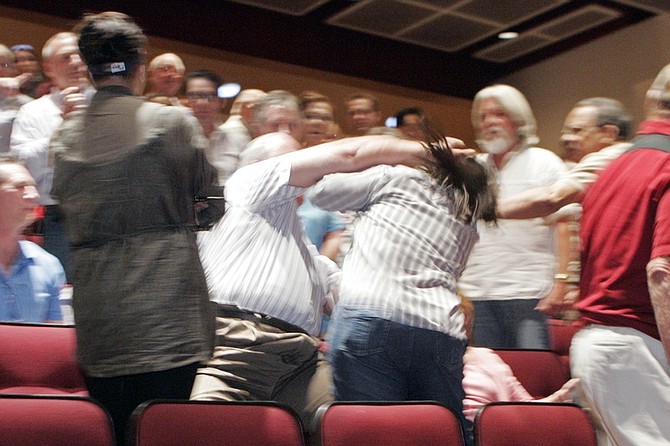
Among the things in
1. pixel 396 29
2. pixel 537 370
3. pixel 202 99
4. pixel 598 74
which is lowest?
pixel 537 370

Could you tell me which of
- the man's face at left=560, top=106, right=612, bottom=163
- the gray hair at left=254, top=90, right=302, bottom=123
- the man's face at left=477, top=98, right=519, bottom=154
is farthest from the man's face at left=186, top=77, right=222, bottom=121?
the man's face at left=560, top=106, right=612, bottom=163

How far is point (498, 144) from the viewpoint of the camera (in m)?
3.50

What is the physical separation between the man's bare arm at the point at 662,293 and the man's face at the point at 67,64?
7.98 feet

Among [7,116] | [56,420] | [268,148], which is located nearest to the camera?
[56,420]

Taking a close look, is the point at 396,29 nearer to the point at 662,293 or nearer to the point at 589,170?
the point at 589,170

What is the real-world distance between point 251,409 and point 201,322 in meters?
0.27

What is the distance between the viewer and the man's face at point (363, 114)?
468 cm

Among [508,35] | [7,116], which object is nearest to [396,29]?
[508,35]

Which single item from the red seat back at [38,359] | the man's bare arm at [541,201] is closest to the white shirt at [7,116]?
the red seat back at [38,359]

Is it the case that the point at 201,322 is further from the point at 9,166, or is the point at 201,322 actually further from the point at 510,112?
the point at 510,112

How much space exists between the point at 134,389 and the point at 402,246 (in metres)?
0.69

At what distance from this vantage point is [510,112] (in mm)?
3488

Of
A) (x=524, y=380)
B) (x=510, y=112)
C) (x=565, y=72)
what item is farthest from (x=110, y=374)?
(x=565, y=72)

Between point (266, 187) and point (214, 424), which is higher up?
point (266, 187)
